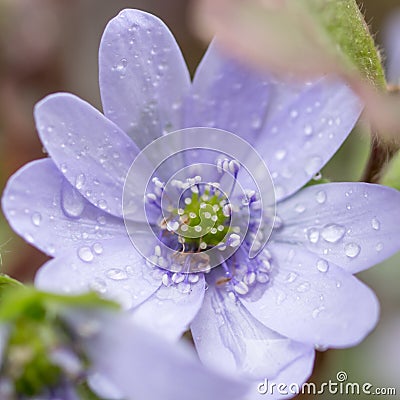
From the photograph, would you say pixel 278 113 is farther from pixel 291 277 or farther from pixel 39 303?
pixel 39 303

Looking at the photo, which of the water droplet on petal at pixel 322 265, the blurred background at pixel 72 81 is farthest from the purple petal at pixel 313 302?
the blurred background at pixel 72 81

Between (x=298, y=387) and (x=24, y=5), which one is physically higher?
(x=298, y=387)

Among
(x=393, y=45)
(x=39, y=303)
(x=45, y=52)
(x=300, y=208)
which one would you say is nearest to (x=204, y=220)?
(x=300, y=208)

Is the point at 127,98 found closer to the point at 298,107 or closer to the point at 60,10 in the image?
the point at 298,107

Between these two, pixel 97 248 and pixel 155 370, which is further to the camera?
pixel 97 248

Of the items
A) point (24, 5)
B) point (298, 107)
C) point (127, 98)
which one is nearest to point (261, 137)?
point (298, 107)
